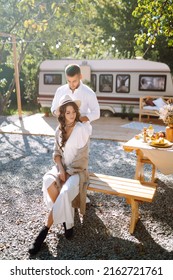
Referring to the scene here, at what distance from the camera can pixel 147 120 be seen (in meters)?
10.8

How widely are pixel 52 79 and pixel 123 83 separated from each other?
11.2 ft

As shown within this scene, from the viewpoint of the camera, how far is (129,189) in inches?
134

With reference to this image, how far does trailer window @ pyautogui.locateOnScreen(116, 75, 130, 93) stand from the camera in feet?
37.5

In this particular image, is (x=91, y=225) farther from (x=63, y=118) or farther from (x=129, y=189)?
(x=63, y=118)

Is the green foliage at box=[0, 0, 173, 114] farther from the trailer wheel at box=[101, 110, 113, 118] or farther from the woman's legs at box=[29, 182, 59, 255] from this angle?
the woman's legs at box=[29, 182, 59, 255]

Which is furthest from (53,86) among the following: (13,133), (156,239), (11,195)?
(156,239)

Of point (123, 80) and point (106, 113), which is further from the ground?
point (123, 80)

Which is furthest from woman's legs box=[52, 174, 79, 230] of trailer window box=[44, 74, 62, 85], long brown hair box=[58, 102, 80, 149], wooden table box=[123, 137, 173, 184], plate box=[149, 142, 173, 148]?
trailer window box=[44, 74, 62, 85]

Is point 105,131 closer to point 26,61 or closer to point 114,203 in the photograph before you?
point 114,203

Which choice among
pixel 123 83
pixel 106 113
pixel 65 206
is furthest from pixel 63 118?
pixel 106 113

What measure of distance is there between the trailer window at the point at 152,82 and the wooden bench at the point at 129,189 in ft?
27.3

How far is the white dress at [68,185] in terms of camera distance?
308 centimetres

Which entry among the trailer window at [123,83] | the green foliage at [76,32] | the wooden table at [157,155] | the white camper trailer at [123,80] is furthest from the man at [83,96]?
the green foliage at [76,32]
